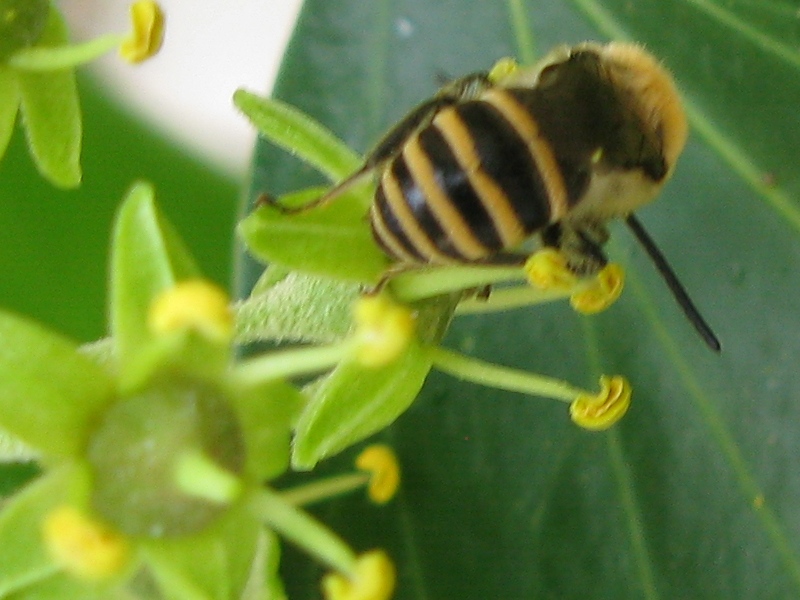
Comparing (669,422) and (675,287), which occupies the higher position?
(675,287)

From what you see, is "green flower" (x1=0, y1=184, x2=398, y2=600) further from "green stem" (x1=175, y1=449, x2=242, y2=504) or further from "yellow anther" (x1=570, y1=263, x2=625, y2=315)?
"yellow anther" (x1=570, y1=263, x2=625, y2=315)

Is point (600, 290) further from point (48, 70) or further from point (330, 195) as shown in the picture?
point (48, 70)

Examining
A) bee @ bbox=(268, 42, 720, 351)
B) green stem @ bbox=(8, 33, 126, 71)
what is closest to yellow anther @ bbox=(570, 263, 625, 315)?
bee @ bbox=(268, 42, 720, 351)

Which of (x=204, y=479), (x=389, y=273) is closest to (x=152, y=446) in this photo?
(x=204, y=479)

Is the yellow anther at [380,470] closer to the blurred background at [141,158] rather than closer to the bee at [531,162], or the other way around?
the bee at [531,162]

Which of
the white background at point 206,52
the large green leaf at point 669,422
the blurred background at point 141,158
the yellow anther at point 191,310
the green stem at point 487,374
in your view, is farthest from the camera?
the white background at point 206,52

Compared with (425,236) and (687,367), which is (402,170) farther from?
(687,367)

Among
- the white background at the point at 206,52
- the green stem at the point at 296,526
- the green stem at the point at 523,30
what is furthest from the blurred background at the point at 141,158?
the green stem at the point at 296,526

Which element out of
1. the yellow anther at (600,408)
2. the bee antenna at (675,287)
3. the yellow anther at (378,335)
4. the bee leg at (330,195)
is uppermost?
the bee leg at (330,195)
